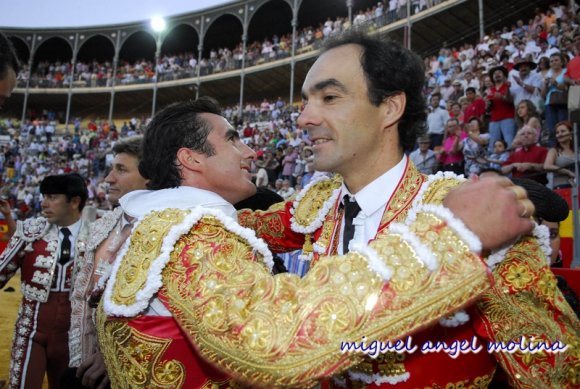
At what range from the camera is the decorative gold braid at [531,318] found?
1.13 m

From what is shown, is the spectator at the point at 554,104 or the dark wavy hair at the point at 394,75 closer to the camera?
the dark wavy hair at the point at 394,75

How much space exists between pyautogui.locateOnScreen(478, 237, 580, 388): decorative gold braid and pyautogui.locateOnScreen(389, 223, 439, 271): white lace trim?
0.44 m

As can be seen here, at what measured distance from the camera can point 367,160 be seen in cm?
157

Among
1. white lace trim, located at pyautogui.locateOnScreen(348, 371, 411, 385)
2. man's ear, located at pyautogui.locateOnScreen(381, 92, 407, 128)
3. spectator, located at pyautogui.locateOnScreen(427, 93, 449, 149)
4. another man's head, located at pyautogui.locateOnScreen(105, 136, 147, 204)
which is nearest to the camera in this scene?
white lace trim, located at pyautogui.locateOnScreen(348, 371, 411, 385)

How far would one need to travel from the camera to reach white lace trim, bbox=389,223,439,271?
827mm

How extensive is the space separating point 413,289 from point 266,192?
231 centimetres

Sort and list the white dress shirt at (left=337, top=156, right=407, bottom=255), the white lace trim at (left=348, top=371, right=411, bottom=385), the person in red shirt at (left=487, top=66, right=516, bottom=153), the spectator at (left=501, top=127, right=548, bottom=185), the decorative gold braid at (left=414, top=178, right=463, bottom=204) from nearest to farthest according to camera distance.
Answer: the white lace trim at (left=348, top=371, right=411, bottom=385) < the decorative gold braid at (left=414, top=178, right=463, bottom=204) < the white dress shirt at (left=337, top=156, right=407, bottom=255) < the spectator at (left=501, top=127, right=548, bottom=185) < the person in red shirt at (left=487, top=66, right=516, bottom=153)

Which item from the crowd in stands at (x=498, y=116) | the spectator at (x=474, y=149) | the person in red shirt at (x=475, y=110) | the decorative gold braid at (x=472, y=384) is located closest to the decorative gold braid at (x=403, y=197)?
the decorative gold braid at (x=472, y=384)

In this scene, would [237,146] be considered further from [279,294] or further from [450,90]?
[450,90]

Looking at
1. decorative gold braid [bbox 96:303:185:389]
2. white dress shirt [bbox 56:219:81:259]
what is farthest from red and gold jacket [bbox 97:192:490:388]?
white dress shirt [bbox 56:219:81:259]

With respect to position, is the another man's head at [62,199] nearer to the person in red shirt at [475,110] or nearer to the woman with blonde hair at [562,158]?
the woman with blonde hair at [562,158]

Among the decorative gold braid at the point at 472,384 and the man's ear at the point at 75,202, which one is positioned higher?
the man's ear at the point at 75,202

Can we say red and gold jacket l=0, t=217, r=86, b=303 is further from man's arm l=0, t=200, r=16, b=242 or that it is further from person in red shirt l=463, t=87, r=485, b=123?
person in red shirt l=463, t=87, r=485, b=123

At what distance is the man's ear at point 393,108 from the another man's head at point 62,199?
2.89 m
